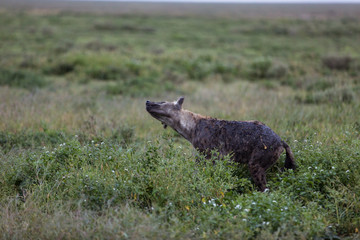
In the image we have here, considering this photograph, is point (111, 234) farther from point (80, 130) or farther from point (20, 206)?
point (80, 130)

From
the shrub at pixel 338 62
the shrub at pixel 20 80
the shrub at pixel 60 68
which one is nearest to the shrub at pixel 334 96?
the shrub at pixel 338 62

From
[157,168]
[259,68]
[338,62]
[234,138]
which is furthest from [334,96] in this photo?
[338,62]

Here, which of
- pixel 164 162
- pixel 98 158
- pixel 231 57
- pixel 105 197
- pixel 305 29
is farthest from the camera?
pixel 305 29

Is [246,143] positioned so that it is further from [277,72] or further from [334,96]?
[277,72]

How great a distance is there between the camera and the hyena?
5227 millimetres

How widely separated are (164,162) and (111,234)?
1377mm

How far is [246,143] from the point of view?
5383 mm

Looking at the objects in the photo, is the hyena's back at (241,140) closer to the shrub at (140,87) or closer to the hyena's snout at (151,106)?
the hyena's snout at (151,106)

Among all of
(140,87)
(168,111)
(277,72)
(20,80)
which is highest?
(168,111)

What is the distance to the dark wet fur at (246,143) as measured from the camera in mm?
5219

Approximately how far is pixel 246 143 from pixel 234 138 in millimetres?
223

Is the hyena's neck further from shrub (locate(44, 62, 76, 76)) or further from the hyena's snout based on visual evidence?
shrub (locate(44, 62, 76, 76))

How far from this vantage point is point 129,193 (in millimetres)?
4801

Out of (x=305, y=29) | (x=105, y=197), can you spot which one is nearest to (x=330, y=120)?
(x=105, y=197)
